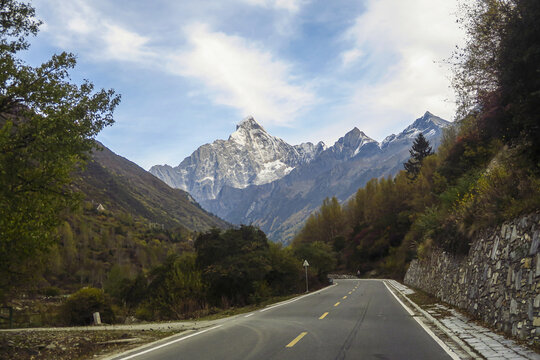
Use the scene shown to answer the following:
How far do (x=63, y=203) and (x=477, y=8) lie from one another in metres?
16.7

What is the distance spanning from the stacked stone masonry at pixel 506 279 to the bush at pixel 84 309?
2089 centimetres

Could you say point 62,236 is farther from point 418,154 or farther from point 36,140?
point 418,154

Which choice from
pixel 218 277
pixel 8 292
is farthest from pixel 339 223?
pixel 8 292

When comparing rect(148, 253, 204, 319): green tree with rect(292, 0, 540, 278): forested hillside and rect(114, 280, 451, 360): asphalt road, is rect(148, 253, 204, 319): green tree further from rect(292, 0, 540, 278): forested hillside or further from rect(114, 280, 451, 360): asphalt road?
rect(292, 0, 540, 278): forested hillside

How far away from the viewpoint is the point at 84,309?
2553cm

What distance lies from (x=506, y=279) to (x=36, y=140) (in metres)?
13.2

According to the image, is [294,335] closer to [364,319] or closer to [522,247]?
[364,319]

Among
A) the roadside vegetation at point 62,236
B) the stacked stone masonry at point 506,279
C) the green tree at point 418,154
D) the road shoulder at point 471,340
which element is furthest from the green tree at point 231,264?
the green tree at point 418,154

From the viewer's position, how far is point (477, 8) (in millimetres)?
15000

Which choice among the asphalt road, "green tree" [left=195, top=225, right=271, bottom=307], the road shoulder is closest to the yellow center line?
the asphalt road

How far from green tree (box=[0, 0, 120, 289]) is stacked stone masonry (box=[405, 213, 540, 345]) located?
12.4m

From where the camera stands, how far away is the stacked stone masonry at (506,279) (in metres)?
8.31

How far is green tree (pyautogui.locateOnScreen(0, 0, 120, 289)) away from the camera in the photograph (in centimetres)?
1136

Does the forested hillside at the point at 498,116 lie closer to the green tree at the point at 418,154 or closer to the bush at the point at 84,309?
the bush at the point at 84,309
